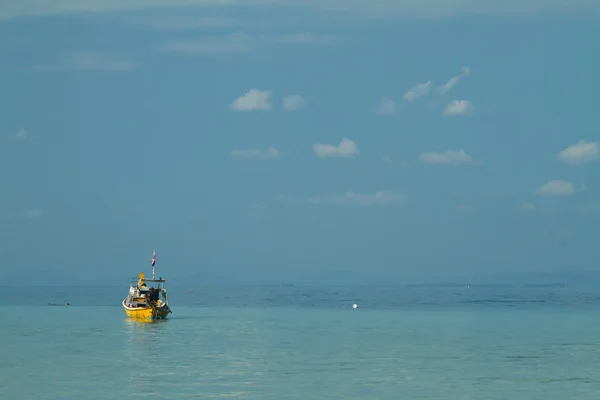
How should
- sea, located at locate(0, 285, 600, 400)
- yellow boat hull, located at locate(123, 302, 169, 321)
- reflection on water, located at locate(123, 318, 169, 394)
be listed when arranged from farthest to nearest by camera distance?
yellow boat hull, located at locate(123, 302, 169, 321) < reflection on water, located at locate(123, 318, 169, 394) < sea, located at locate(0, 285, 600, 400)

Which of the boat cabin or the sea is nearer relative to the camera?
the sea

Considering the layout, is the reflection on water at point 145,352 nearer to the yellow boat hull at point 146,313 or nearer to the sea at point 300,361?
the sea at point 300,361

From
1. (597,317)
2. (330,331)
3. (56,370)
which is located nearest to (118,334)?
(330,331)

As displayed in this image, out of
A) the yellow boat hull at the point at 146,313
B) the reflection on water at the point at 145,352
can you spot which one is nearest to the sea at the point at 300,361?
the reflection on water at the point at 145,352

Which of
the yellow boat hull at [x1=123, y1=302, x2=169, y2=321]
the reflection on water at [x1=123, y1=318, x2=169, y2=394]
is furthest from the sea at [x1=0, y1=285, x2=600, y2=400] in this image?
the yellow boat hull at [x1=123, y1=302, x2=169, y2=321]

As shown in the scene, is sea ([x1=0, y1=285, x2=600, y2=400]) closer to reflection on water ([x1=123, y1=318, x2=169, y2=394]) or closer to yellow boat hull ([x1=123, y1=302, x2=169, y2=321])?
reflection on water ([x1=123, y1=318, x2=169, y2=394])

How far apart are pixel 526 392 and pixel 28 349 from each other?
43.1 meters

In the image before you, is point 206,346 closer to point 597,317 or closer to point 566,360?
point 566,360

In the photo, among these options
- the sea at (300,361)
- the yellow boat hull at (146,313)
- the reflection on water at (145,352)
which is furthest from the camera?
the yellow boat hull at (146,313)

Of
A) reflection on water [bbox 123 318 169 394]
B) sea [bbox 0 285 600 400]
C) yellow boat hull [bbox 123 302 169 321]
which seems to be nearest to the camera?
sea [bbox 0 285 600 400]

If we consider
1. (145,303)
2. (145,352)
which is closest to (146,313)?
(145,303)

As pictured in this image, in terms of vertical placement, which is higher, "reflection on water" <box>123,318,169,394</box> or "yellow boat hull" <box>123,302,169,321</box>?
"yellow boat hull" <box>123,302,169,321</box>

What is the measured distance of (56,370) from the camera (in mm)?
59344

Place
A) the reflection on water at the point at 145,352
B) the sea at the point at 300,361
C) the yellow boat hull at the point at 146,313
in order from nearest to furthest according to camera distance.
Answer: the sea at the point at 300,361, the reflection on water at the point at 145,352, the yellow boat hull at the point at 146,313
